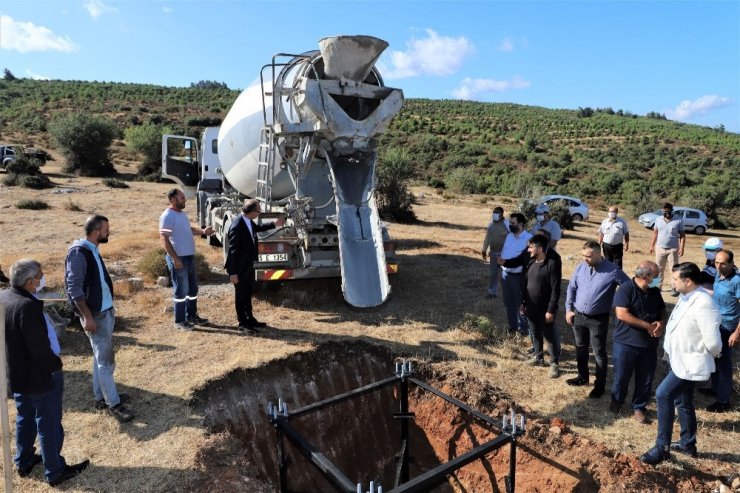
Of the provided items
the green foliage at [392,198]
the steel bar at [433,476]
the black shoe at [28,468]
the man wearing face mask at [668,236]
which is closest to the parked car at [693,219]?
the green foliage at [392,198]

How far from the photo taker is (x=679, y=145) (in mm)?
48562

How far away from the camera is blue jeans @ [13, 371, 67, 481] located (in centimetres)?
352

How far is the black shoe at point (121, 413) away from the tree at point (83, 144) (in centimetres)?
2723

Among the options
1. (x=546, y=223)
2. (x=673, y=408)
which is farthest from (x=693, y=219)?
(x=673, y=408)

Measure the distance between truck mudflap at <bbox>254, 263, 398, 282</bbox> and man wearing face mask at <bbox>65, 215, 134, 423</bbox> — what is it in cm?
290

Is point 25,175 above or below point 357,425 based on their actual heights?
above

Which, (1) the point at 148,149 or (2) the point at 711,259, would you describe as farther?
(1) the point at 148,149

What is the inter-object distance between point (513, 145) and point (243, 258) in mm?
45389

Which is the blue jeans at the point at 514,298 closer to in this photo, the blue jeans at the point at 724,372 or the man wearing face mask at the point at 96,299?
the blue jeans at the point at 724,372

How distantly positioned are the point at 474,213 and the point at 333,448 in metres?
17.3

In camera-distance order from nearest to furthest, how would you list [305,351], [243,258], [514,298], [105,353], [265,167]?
[105,353] → [305,351] → [243,258] → [514,298] → [265,167]

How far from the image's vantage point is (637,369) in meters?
4.69

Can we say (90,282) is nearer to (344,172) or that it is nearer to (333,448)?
(333,448)

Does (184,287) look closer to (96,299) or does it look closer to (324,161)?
(96,299)
